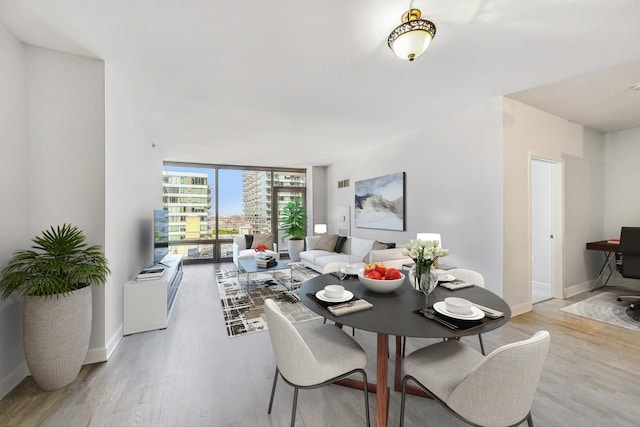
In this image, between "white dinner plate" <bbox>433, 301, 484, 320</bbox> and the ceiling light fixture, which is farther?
the ceiling light fixture

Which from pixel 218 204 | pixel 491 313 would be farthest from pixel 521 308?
pixel 218 204

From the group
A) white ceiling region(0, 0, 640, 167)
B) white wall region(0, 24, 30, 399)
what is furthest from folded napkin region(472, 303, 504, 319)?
white wall region(0, 24, 30, 399)

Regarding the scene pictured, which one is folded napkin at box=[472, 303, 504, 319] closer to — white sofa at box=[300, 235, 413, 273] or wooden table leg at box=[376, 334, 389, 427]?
wooden table leg at box=[376, 334, 389, 427]

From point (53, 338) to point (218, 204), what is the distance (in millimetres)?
5095

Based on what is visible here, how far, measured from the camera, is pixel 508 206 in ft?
10.0

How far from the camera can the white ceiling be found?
1702 millimetres

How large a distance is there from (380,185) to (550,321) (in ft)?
10.3

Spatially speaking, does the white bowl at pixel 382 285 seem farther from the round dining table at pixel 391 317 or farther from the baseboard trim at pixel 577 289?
the baseboard trim at pixel 577 289

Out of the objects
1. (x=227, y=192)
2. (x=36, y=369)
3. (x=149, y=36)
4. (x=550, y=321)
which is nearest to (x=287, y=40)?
(x=149, y=36)

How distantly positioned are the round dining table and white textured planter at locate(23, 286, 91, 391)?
5.63ft

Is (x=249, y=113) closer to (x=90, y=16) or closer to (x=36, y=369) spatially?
(x=90, y=16)

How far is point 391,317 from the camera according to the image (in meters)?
1.34

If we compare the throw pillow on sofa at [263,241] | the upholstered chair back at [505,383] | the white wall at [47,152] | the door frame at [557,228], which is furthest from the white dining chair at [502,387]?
the throw pillow on sofa at [263,241]

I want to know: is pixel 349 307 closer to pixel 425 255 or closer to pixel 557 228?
pixel 425 255
